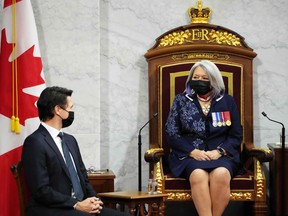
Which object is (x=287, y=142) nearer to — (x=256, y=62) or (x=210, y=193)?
(x=256, y=62)

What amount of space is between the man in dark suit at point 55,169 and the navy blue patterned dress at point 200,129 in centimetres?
127

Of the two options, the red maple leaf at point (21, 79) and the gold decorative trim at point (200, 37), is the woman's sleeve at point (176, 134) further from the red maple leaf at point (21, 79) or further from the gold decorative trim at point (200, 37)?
the red maple leaf at point (21, 79)

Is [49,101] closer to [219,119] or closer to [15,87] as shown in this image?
[15,87]

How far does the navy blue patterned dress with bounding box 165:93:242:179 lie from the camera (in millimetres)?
5418

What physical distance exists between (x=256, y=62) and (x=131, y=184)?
1.87 meters

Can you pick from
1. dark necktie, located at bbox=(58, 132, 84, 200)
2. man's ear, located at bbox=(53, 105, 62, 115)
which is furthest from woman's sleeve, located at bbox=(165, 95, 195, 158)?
man's ear, located at bbox=(53, 105, 62, 115)

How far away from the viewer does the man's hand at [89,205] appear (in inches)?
157

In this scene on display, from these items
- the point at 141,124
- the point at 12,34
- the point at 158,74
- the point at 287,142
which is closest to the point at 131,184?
the point at 141,124

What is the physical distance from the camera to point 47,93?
423cm

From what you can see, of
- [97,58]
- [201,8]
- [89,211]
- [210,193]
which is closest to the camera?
[89,211]

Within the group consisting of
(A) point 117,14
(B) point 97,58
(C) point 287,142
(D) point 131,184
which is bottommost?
(D) point 131,184

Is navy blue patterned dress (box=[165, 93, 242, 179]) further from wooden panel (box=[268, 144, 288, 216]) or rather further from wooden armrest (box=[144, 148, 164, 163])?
wooden panel (box=[268, 144, 288, 216])

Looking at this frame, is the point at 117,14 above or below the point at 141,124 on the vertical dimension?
above

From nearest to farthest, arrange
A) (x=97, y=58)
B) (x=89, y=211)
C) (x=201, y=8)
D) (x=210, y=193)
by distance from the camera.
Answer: (x=89, y=211) → (x=210, y=193) → (x=97, y=58) → (x=201, y=8)
